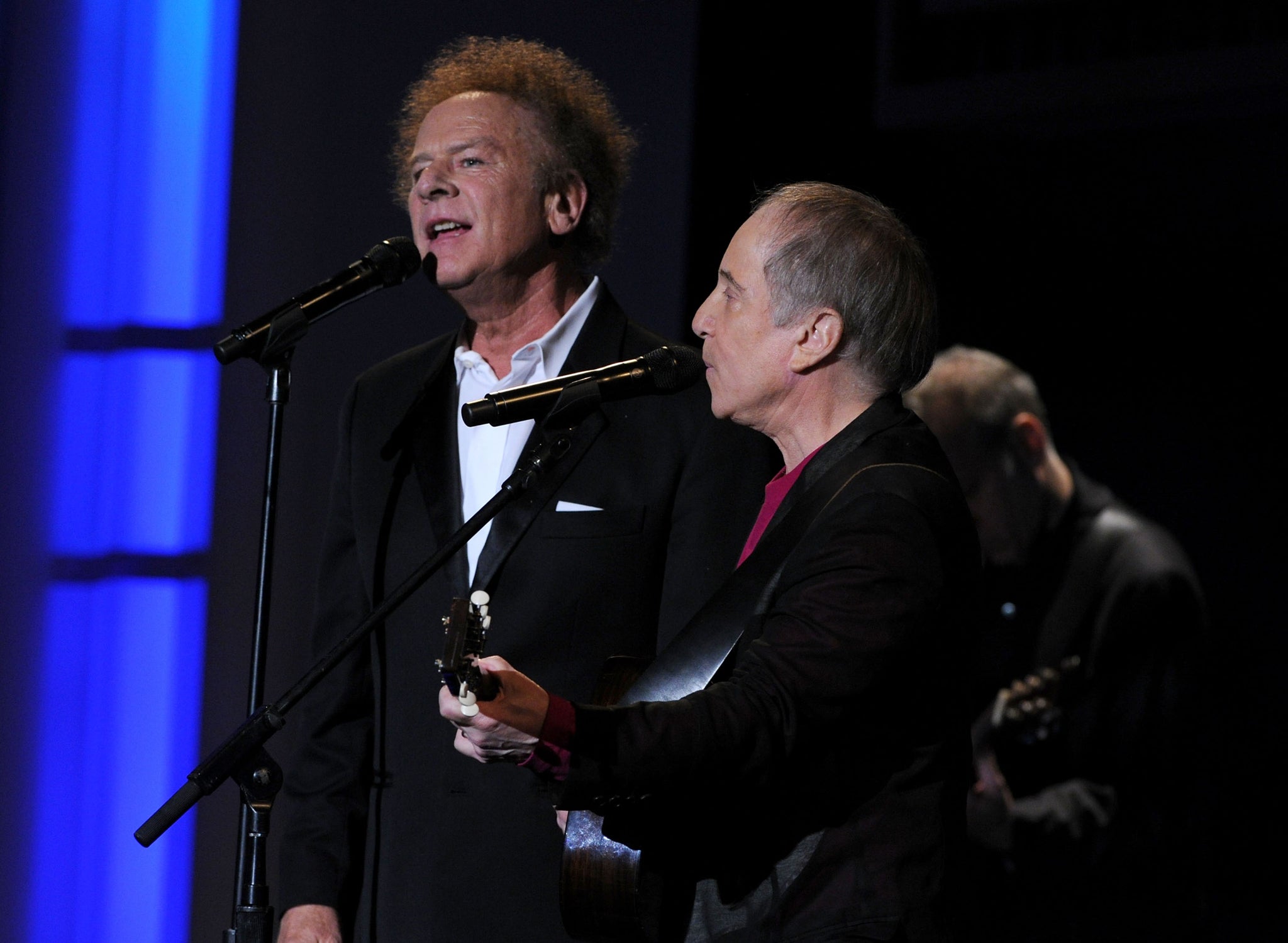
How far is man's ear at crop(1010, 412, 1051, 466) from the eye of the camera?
3.94 m

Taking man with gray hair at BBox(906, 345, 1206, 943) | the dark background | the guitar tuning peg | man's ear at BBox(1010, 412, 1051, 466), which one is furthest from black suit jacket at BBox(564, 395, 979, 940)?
man's ear at BBox(1010, 412, 1051, 466)

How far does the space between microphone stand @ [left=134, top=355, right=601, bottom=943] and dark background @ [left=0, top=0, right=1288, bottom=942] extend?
1200 millimetres

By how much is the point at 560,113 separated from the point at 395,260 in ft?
1.99

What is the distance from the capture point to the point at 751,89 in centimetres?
369

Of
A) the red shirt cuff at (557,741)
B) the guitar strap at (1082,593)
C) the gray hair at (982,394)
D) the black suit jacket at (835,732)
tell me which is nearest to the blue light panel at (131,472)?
the black suit jacket at (835,732)

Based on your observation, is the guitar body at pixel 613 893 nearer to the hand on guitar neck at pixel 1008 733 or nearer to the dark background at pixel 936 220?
the dark background at pixel 936 220

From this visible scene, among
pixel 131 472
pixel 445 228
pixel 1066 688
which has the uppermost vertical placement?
pixel 445 228

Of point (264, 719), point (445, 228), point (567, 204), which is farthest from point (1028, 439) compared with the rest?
point (264, 719)

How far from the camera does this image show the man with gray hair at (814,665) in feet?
4.77

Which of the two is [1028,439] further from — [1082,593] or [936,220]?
[936,220]

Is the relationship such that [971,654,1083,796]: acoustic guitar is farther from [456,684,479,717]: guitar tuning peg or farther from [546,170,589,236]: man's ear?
[456,684,479,717]: guitar tuning peg

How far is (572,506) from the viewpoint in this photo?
2244 millimetres

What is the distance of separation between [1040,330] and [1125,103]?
35.5 inches

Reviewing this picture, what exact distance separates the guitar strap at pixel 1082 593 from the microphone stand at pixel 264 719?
7.97 feet
